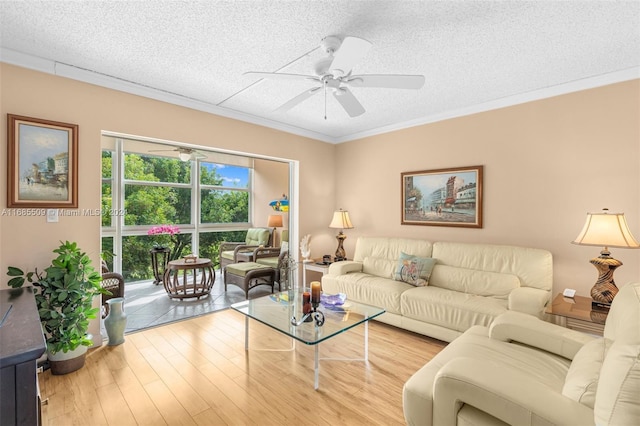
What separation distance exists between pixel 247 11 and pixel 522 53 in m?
2.12

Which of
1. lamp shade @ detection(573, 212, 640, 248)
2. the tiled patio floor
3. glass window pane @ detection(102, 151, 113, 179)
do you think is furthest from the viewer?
glass window pane @ detection(102, 151, 113, 179)

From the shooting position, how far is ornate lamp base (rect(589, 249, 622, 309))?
7.94ft

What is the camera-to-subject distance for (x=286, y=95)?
3.27 metres

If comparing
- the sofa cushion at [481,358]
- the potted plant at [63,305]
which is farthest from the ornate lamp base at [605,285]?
the potted plant at [63,305]

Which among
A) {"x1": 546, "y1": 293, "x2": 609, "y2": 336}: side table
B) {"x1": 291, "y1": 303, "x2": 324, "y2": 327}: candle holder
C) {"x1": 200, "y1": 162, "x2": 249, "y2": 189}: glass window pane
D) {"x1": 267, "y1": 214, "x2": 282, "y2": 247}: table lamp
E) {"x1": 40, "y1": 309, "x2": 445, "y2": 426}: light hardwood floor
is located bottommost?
{"x1": 40, "y1": 309, "x2": 445, "y2": 426}: light hardwood floor

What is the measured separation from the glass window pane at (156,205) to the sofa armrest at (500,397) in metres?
5.22

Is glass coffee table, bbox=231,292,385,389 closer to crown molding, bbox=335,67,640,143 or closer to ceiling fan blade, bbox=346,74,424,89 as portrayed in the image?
ceiling fan blade, bbox=346,74,424,89

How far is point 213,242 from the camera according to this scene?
19.2 ft

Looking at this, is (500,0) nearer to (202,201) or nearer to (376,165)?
(376,165)

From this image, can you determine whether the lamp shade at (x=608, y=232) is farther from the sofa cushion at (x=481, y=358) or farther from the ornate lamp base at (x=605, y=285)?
the sofa cushion at (x=481, y=358)

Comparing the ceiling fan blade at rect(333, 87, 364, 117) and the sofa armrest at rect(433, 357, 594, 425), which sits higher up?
the ceiling fan blade at rect(333, 87, 364, 117)

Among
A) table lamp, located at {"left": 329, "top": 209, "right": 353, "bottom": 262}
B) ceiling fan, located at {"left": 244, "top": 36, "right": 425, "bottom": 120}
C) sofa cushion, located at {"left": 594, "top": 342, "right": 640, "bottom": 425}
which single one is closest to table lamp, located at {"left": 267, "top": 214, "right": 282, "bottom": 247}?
table lamp, located at {"left": 329, "top": 209, "right": 353, "bottom": 262}

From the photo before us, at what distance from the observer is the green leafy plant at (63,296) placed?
229 centimetres

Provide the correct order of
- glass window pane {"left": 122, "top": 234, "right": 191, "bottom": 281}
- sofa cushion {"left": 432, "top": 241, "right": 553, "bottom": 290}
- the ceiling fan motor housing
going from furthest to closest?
glass window pane {"left": 122, "top": 234, "right": 191, "bottom": 281}
sofa cushion {"left": 432, "top": 241, "right": 553, "bottom": 290}
the ceiling fan motor housing
